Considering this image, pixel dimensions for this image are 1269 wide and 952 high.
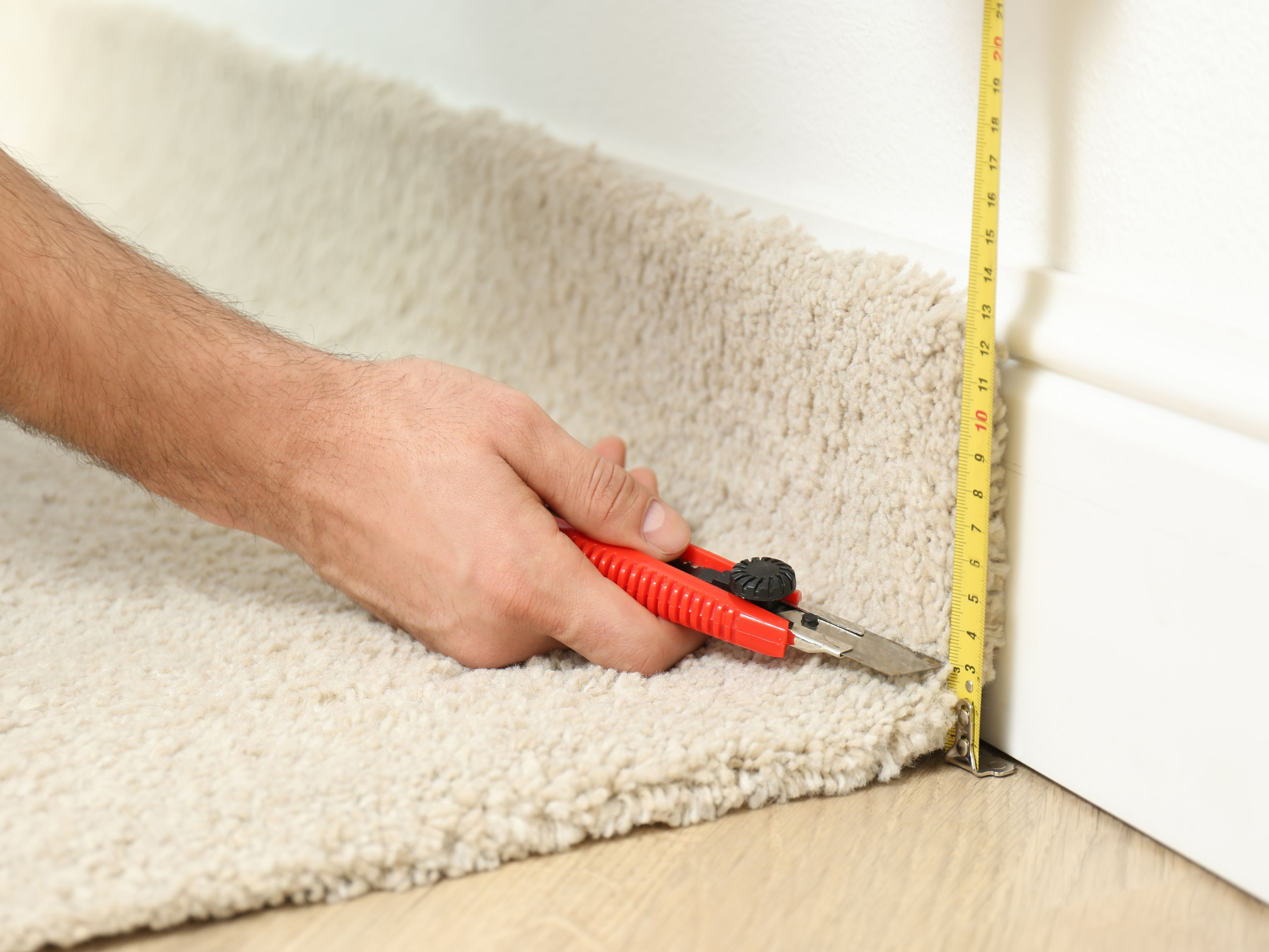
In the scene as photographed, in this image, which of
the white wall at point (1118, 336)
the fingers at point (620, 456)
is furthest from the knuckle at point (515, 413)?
the white wall at point (1118, 336)

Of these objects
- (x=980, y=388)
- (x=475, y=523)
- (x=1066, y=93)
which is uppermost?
(x=1066, y=93)

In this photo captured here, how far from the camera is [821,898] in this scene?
1.42 ft

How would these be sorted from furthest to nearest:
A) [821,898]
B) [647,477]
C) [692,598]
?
1. [647,477]
2. [692,598]
3. [821,898]

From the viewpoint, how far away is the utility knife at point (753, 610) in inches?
20.2

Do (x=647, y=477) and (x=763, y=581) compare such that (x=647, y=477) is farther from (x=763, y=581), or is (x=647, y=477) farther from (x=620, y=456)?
(x=763, y=581)

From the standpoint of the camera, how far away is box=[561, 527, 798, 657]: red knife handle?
529 mm

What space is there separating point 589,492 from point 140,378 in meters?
0.27

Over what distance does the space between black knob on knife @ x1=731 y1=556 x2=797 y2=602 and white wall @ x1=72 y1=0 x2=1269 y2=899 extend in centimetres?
12

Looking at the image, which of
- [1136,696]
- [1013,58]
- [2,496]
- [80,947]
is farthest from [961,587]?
[2,496]

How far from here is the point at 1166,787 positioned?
1.53 feet

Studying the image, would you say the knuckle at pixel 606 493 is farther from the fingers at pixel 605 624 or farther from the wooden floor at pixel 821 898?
the wooden floor at pixel 821 898

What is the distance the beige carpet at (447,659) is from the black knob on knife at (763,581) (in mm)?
50

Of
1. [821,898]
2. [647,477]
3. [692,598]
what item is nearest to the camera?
[821,898]

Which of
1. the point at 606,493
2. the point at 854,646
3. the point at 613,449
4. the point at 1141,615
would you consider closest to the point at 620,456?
the point at 613,449
